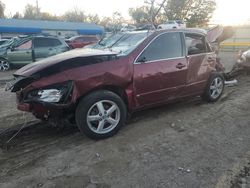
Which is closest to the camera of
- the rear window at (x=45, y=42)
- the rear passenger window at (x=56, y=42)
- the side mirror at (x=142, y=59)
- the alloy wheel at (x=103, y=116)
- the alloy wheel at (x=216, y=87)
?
the alloy wheel at (x=103, y=116)

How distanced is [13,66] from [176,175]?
1180 cm

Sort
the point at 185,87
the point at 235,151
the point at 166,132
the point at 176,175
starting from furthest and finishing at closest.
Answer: the point at 185,87 → the point at 166,132 → the point at 235,151 → the point at 176,175

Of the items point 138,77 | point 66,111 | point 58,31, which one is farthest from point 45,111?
point 58,31

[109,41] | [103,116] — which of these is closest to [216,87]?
[109,41]

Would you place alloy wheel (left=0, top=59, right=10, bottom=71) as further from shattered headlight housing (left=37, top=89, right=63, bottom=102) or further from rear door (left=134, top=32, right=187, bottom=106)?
shattered headlight housing (left=37, top=89, right=63, bottom=102)

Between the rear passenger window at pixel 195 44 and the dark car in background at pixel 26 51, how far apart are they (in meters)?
8.63

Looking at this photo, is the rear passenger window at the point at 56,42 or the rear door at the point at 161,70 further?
the rear passenger window at the point at 56,42

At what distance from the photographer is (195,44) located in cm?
620

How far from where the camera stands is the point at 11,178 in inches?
142

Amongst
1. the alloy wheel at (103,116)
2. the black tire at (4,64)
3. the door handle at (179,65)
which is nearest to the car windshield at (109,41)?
the door handle at (179,65)

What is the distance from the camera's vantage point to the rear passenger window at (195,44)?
5.98 metres

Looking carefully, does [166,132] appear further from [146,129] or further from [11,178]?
[11,178]

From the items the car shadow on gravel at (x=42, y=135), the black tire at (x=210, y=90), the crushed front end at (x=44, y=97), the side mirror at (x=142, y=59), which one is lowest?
the car shadow on gravel at (x=42, y=135)

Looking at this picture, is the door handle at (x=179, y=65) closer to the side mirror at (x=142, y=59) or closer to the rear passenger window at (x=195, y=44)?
the rear passenger window at (x=195, y=44)
